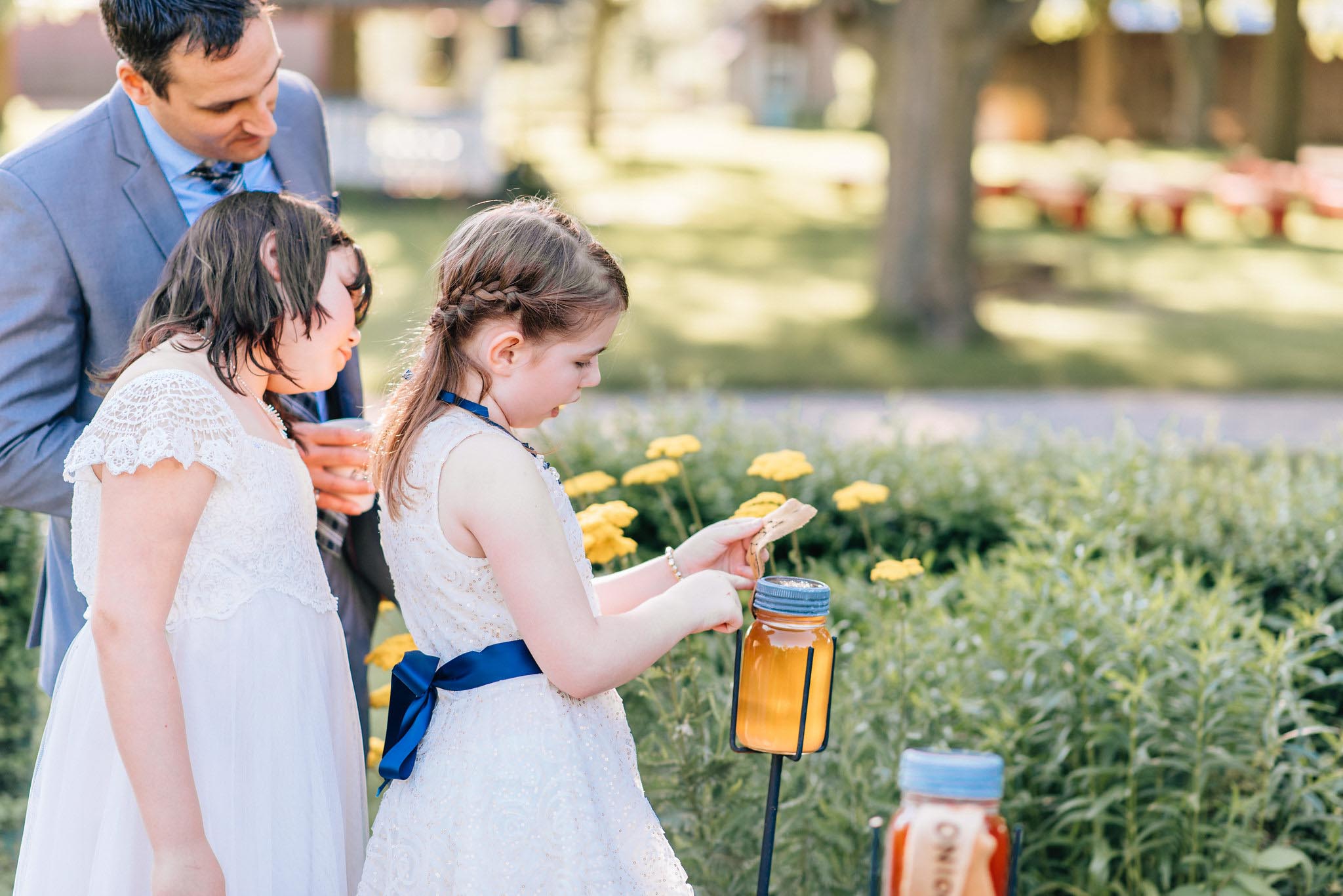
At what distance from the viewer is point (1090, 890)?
2.86 meters

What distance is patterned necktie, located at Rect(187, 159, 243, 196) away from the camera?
2.37m

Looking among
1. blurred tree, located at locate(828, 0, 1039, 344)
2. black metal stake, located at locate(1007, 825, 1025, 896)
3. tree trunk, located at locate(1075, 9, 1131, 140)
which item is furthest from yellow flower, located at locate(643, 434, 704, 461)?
tree trunk, located at locate(1075, 9, 1131, 140)

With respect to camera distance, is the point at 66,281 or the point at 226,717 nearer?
the point at 226,717

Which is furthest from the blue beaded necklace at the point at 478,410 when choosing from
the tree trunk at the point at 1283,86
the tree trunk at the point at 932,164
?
the tree trunk at the point at 1283,86

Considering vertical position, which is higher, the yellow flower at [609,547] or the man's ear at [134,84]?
the man's ear at [134,84]

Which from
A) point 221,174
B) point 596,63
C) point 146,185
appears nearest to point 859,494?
point 221,174

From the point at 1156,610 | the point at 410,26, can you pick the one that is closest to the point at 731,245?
the point at 1156,610

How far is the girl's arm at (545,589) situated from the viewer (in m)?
1.80

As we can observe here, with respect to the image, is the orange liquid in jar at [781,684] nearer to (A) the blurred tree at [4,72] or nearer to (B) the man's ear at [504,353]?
(B) the man's ear at [504,353]

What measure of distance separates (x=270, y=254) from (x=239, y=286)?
0.07 m

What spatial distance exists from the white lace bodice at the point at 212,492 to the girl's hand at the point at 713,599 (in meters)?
0.60

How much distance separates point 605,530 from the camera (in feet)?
8.50

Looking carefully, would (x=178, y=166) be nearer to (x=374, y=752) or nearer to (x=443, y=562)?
(x=443, y=562)

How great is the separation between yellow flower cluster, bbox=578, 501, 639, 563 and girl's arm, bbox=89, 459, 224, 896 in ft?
3.01
